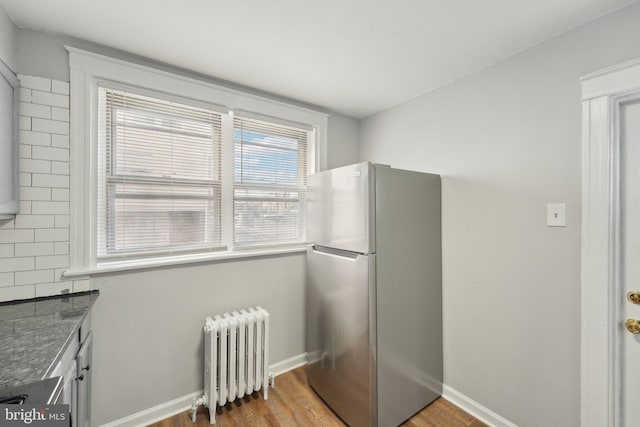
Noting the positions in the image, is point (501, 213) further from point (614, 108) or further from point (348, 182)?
point (348, 182)

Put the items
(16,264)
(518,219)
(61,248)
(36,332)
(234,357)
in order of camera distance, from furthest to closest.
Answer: (234,357)
(518,219)
(61,248)
(16,264)
(36,332)

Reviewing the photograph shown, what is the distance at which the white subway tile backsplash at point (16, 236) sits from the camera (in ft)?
4.52

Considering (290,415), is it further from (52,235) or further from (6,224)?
(6,224)

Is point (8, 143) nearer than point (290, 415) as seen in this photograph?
Yes

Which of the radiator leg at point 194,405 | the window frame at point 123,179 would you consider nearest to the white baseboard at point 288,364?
the radiator leg at point 194,405

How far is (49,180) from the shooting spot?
147 cm

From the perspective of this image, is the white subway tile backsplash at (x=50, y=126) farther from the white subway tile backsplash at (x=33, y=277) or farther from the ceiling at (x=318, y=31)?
the white subway tile backsplash at (x=33, y=277)

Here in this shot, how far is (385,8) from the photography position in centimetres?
129

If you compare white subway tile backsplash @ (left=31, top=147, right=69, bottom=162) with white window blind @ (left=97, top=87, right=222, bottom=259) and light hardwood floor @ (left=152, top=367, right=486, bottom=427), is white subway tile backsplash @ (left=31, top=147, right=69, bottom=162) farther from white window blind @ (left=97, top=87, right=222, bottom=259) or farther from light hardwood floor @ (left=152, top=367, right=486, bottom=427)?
light hardwood floor @ (left=152, top=367, right=486, bottom=427)

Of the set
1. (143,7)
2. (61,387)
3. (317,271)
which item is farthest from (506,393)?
(143,7)

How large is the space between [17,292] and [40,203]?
48cm

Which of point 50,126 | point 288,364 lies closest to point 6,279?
point 50,126

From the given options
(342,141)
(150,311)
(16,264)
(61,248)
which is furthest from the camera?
(342,141)

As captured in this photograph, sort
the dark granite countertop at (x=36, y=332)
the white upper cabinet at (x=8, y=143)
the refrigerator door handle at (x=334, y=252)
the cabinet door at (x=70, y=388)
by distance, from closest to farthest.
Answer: the dark granite countertop at (x=36, y=332) → the cabinet door at (x=70, y=388) → the white upper cabinet at (x=8, y=143) → the refrigerator door handle at (x=334, y=252)
